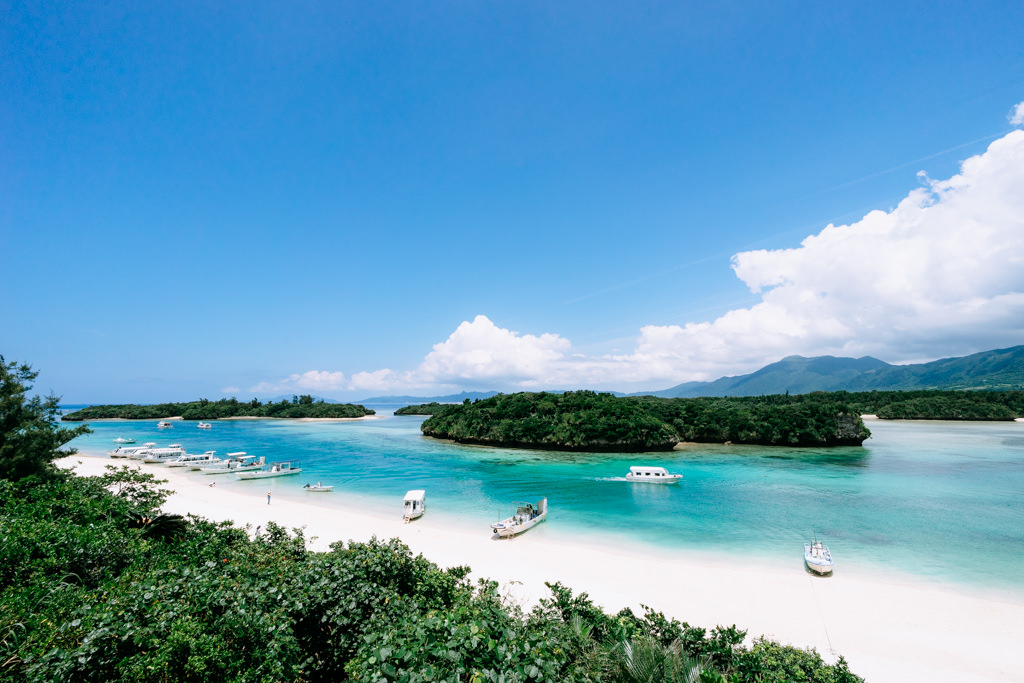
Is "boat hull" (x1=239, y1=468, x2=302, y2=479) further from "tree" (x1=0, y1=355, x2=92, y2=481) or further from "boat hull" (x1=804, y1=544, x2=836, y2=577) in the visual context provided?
"boat hull" (x1=804, y1=544, x2=836, y2=577)

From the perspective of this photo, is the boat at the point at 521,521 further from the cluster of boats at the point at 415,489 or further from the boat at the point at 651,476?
the boat at the point at 651,476

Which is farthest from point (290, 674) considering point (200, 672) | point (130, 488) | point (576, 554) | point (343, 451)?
point (343, 451)

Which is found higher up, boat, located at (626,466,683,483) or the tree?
the tree

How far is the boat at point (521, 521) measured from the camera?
59.3 feet

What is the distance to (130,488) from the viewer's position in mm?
10695

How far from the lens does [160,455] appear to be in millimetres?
40500

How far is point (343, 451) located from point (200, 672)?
161ft

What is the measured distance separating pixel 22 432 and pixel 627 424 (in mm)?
46837

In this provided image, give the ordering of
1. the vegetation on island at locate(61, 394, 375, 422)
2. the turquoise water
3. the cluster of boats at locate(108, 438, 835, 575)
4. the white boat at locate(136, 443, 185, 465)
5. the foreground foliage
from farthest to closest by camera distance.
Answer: the vegetation on island at locate(61, 394, 375, 422), the white boat at locate(136, 443, 185, 465), the turquoise water, the cluster of boats at locate(108, 438, 835, 575), the foreground foliage

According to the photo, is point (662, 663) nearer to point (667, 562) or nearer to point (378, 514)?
point (667, 562)

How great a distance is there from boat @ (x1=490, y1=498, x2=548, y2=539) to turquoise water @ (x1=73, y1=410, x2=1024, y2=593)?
770mm

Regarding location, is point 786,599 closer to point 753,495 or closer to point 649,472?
point 753,495

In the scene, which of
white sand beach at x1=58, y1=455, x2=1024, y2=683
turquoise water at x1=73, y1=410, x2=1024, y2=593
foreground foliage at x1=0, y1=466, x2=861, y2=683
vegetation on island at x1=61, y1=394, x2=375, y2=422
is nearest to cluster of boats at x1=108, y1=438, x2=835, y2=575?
white sand beach at x1=58, y1=455, x2=1024, y2=683

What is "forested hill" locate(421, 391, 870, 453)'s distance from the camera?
47469 mm
